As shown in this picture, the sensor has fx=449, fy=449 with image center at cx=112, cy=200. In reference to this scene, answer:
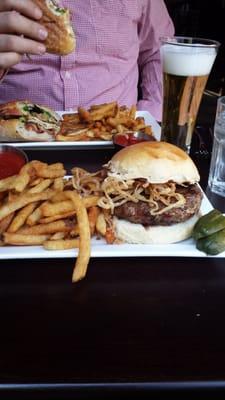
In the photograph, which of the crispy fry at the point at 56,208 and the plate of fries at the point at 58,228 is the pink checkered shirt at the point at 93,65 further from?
the crispy fry at the point at 56,208

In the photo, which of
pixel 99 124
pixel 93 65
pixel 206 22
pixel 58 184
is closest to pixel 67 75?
pixel 93 65

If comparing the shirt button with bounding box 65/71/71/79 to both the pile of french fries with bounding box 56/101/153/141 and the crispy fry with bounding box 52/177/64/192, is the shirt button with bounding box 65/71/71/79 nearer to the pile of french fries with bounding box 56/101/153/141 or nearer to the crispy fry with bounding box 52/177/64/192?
the pile of french fries with bounding box 56/101/153/141

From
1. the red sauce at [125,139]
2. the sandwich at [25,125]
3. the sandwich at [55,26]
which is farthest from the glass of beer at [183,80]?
the sandwich at [25,125]

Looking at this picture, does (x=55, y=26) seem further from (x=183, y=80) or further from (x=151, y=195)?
(x=151, y=195)

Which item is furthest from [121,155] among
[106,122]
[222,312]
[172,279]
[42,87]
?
[42,87]

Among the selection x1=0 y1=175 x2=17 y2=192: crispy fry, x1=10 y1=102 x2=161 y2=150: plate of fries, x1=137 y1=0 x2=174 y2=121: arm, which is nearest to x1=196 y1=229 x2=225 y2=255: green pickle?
x1=0 y1=175 x2=17 y2=192: crispy fry

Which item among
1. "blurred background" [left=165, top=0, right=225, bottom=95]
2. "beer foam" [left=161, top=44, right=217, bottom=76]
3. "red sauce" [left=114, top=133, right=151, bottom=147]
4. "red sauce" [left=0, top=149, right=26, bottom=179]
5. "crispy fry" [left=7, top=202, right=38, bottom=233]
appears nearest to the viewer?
"crispy fry" [left=7, top=202, right=38, bottom=233]
